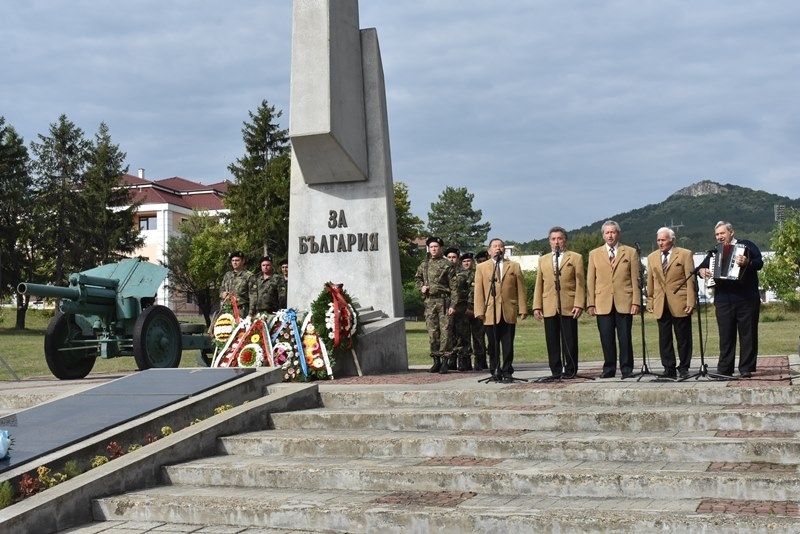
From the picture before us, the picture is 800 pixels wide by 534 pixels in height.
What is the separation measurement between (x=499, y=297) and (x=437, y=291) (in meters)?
2.51

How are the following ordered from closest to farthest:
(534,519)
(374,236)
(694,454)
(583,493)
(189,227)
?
(534,519) < (583,493) < (694,454) < (374,236) < (189,227)

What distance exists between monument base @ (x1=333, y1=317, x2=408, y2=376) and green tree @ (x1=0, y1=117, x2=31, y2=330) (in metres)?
34.2

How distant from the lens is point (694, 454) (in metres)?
6.47

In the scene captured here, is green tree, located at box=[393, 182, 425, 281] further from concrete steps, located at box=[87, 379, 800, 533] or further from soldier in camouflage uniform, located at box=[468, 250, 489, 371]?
concrete steps, located at box=[87, 379, 800, 533]

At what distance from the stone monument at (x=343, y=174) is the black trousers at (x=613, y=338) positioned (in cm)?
315

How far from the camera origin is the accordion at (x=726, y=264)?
9297 millimetres

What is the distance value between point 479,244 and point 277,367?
334 feet

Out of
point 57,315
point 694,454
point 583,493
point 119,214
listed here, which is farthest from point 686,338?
point 119,214

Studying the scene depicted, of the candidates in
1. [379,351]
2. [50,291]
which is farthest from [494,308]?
[50,291]

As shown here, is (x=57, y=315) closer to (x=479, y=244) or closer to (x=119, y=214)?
(x=119, y=214)

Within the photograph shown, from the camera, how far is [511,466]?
6.59 meters

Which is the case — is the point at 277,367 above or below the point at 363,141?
below

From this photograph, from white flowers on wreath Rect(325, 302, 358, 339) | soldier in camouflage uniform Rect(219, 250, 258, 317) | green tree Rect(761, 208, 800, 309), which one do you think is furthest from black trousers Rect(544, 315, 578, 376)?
green tree Rect(761, 208, 800, 309)

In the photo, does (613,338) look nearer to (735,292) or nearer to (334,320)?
(735,292)
